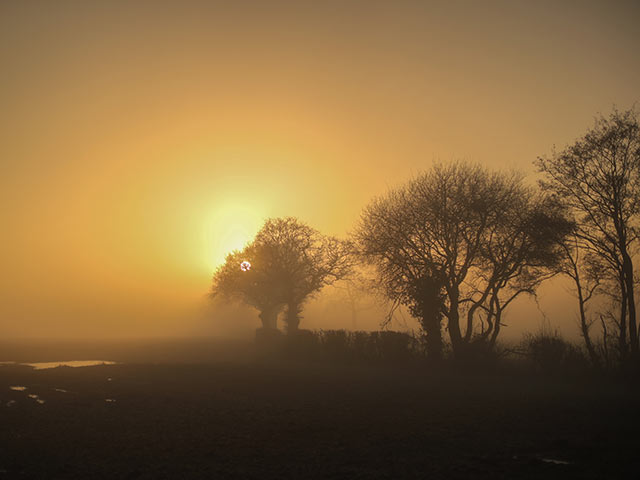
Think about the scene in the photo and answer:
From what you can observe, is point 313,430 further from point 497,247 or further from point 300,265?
point 300,265

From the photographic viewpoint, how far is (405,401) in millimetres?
15102

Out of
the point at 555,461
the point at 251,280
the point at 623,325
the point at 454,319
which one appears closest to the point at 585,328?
the point at 623,325

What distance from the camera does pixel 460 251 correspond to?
28609 mm

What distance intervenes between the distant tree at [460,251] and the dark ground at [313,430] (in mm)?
8878

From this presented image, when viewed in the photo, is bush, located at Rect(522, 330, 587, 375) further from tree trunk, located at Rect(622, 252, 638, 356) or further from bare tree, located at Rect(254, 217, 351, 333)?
bare tree, located at Rect(254, 217, 351, 333)

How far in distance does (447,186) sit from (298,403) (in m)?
19.7

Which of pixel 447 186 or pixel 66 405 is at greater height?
pixel 447 186

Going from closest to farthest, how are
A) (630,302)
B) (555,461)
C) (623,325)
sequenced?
(555,461) → (630,302) → (623,325)

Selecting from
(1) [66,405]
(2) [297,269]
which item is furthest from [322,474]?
(2) [297,269]

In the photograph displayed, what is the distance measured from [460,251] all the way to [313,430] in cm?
2081

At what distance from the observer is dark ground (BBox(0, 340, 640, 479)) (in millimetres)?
7957

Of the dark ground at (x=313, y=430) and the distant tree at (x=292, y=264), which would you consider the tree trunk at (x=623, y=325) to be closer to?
the dark ground at (x=313, y=430)

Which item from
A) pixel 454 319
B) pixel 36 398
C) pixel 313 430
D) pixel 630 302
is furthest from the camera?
pixel 454 319

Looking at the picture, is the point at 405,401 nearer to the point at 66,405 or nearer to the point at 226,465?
the point at 226,465
